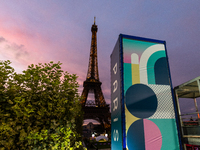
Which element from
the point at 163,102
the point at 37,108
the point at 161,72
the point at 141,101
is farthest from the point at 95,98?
the point at 37,108

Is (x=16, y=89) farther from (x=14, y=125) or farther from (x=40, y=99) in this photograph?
(x=14, y=125)

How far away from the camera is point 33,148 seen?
294 centimetres

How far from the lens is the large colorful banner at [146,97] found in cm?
507

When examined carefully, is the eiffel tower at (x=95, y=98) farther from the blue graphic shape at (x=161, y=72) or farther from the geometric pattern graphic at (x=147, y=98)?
the blue graphic shape at (x=161, y=72)

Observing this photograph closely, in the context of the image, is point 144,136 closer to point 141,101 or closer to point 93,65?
point 141,101

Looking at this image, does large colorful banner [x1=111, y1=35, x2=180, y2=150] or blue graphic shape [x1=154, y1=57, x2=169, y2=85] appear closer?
large colorful banner [x1=111, y1=35, x2=180, y2=150]

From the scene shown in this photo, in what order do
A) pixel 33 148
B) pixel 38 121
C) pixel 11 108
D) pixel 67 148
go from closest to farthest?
pixel 11 108 → pixel 33 148 → pixel 38 121 → pixel 67 148

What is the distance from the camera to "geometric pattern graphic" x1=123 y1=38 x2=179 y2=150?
5.08 metres

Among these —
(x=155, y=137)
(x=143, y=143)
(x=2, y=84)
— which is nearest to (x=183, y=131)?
(x=155, y=137)

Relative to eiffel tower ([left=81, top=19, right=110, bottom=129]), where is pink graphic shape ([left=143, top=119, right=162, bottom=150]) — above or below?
below

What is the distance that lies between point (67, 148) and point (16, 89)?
2.10 metres

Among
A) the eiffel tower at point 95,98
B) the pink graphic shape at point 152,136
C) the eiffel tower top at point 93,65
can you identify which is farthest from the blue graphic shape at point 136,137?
the eiffel tower top at point 93,65

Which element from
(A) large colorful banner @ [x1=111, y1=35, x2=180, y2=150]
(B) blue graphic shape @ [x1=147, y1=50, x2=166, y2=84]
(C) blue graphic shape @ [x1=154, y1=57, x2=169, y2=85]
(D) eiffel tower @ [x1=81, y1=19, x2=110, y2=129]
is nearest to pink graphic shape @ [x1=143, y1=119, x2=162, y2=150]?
(A) large colorful banner @ [x1=111, y1=35, x2=180, y2=150]

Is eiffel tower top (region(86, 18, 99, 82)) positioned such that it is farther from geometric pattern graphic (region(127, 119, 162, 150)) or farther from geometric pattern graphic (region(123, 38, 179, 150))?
geometric pattern graphic (region(127, 119, 162, 150))
